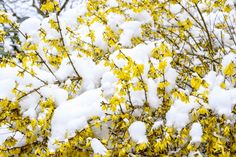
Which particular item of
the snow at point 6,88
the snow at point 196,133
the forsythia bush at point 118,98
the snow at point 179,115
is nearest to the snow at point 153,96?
the forsythia bush at point 118,98

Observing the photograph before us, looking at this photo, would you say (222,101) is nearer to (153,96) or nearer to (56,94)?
(153,96)

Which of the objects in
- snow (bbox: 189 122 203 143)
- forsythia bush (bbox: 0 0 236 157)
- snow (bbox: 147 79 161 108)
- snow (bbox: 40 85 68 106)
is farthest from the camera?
snow (bbox: 40 85 68 106)

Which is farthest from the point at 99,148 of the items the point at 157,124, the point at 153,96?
the point at 153,96

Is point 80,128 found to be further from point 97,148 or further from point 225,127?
point 225,127

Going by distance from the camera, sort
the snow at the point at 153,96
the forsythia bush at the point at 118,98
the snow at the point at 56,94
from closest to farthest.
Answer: the forsythia bush at the point at 118,98 < the snow at the point at 153,96 < the snow at the point at 56,94

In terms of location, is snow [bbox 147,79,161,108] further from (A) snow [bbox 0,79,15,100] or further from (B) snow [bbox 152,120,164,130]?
(A) snow [bbox 0,79,15,100]

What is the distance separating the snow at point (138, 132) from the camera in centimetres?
234

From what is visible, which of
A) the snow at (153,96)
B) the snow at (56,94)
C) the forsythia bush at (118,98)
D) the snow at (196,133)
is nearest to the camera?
the snow at (196,133)

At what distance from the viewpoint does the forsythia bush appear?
2.30 m

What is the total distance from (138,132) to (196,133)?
371 millimetres

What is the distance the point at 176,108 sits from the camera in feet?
7.97

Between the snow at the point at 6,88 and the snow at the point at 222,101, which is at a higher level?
the snow at the point at 6,88

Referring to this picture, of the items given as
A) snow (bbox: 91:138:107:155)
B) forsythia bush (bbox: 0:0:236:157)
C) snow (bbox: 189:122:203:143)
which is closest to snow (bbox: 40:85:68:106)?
forsythia bush (bbox: 0:0:236:157)

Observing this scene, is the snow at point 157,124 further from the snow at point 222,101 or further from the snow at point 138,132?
the snow at point 222,101
